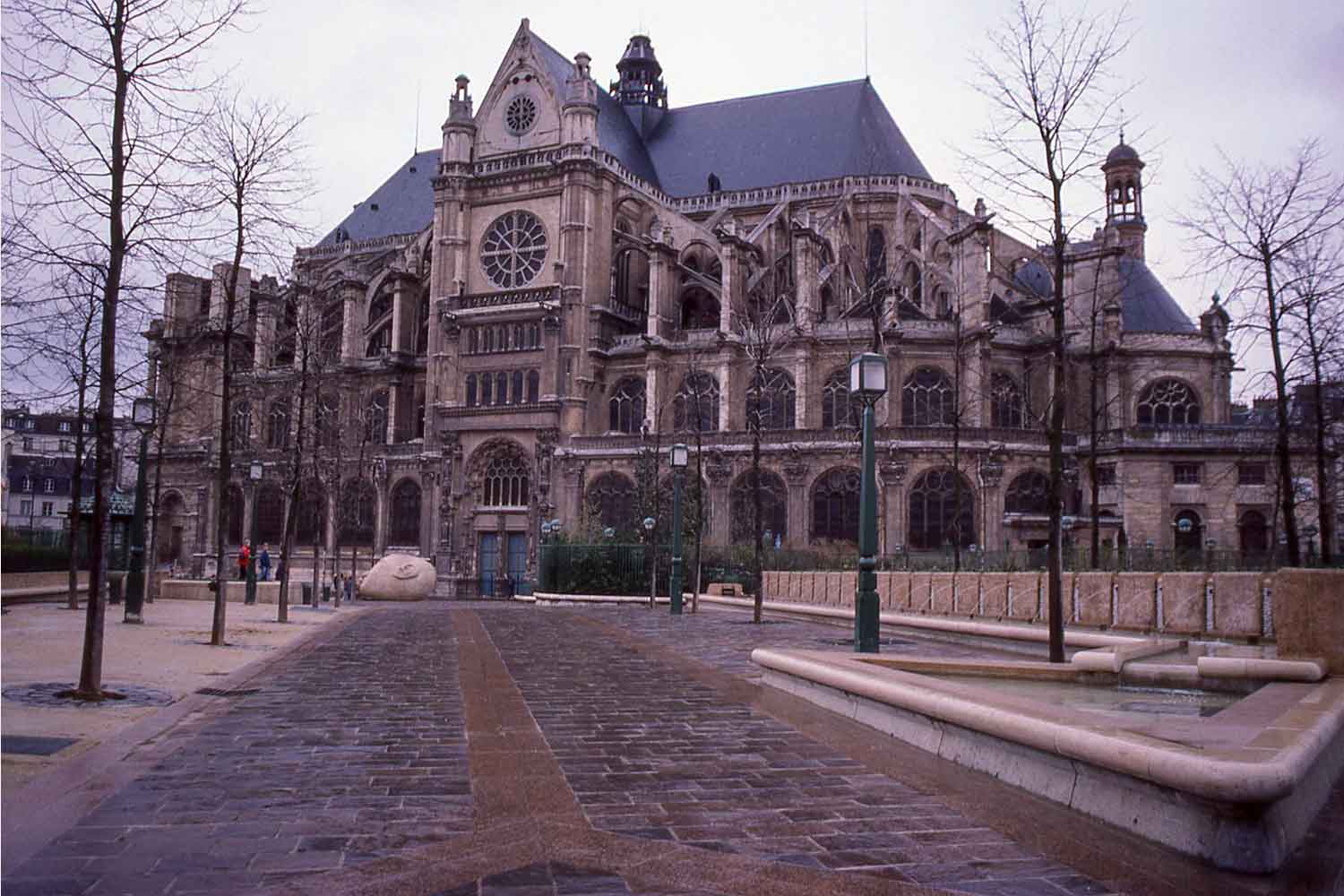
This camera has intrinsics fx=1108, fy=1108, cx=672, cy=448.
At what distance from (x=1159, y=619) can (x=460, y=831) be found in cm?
1273

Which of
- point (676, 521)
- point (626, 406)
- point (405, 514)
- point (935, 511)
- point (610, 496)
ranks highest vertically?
point (626, 406)

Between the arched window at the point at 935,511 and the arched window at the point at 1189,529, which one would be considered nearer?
the arched window at the point at 1189,529

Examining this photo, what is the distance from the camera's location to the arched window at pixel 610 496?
51781 millimetres

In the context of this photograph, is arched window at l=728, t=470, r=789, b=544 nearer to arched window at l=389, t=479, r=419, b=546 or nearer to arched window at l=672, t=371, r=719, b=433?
arched window at l=672, t=371, r=719, b=433

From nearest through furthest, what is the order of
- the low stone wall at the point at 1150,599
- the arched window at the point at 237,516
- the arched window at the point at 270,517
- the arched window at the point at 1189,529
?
the low stone wall at the point at 1150,599 < the arched window at the point at 1189,529 < the arched window at the point at 270,517 < the arched window at the point at 237,516

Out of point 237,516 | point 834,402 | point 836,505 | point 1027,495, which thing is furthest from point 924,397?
point 237,516

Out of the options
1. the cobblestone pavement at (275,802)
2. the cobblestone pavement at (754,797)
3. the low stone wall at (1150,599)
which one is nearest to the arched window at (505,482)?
the low stone wall at (1150,599)

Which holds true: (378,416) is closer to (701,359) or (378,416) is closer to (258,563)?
(258,563)

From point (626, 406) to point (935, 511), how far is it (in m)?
17.5

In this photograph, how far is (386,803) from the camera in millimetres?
5824

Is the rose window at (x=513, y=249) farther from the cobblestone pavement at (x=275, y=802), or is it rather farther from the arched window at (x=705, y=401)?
the cobblestone pavement at (x=275, y=802)

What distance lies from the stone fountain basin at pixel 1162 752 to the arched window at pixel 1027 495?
3792cm

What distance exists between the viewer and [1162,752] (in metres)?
4.78

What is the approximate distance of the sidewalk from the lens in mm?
7540
